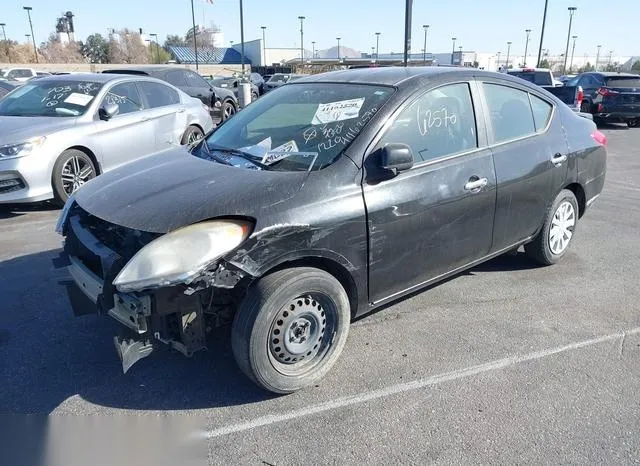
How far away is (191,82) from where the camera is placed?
14984mm

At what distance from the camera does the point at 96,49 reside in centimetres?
8519

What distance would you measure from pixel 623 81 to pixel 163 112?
14.4 metres

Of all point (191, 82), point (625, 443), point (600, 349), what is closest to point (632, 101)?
point (191, 82)

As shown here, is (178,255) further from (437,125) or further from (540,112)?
(540,112)

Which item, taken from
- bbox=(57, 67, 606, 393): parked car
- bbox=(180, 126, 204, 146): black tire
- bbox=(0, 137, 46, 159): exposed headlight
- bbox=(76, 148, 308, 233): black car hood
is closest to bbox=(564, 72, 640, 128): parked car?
bbox=(180, 126, 204, 146): black tire

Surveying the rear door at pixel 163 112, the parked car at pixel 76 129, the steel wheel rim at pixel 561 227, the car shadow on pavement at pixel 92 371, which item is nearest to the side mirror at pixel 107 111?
the parked car at pixel 76 129

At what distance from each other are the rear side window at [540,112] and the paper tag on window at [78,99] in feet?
18.1

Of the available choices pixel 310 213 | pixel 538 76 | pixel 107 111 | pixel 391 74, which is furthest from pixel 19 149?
pixel 538 76

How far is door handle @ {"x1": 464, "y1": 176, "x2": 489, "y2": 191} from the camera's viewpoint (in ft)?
11.8

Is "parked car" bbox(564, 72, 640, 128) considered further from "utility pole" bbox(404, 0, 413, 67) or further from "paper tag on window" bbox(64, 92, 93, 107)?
"paper tag on window" bbox(64, 92, 93, 107)

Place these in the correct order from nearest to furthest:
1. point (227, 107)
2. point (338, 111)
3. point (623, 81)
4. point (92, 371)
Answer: point (92, 371) < point (338, 111) < point (623, 81) < point (227, 107)

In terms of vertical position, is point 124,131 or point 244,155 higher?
point 244,155

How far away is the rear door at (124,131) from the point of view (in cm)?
694

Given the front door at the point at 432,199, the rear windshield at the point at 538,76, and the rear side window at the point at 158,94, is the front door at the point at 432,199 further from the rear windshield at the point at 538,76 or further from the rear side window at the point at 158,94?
the rear windshield at the point at 538,76
